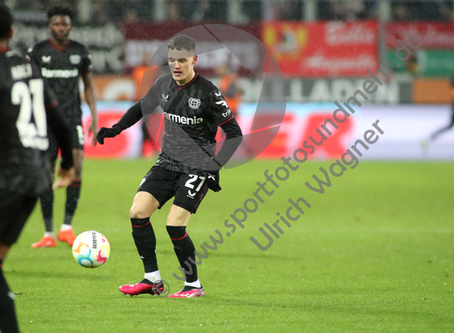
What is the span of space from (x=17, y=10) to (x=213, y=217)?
43.2 feet

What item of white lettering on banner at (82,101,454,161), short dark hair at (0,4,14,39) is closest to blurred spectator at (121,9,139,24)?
white lettering on banner at (82,101,454,161)

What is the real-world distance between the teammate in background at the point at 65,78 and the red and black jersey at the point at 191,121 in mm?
2080

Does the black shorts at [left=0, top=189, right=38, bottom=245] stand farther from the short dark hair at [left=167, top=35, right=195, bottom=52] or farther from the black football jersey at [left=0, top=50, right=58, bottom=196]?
the short dark hair at [left=167, top=35, right=195, bottom=52]

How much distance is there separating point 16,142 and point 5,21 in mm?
625

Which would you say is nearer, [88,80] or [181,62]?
[181,62]

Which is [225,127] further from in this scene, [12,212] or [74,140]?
[74,140]

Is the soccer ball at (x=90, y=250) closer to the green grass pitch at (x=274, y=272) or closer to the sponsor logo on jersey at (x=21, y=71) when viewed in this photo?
the green grass pitch at (x=274, y=272)

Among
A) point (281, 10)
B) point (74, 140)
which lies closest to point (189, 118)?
point (74, 140)

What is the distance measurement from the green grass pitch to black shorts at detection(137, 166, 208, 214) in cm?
78

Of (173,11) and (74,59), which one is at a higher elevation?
(74,59)

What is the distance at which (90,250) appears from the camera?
16.9ft

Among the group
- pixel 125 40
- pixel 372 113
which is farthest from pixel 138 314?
pixel 125 40

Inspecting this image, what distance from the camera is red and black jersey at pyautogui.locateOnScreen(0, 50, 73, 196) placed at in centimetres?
311

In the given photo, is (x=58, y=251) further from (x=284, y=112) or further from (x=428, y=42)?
(x=428, y=42)
